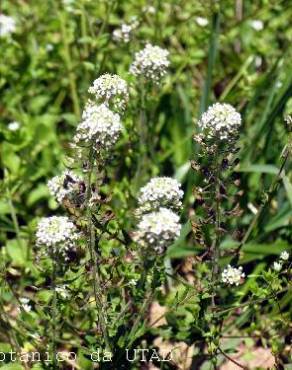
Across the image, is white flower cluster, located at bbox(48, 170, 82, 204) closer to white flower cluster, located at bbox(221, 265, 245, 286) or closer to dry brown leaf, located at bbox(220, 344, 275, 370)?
white flower cluster, located at bbox(221, 265, 245, 286)

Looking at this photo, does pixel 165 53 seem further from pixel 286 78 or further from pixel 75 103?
pixel 75 103

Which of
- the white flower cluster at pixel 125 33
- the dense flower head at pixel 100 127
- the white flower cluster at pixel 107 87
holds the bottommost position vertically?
the dense flower head at pixel 100 127

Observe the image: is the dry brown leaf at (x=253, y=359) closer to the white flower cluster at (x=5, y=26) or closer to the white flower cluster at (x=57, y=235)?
the white flower cluster at (x=57, y=235)

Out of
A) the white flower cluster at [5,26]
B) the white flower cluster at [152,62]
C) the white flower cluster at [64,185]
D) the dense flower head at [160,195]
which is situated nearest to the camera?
the dense flower head at [160,195]

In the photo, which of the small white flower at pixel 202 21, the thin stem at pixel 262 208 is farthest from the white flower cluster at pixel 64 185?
the small white flower at pixel 202 21

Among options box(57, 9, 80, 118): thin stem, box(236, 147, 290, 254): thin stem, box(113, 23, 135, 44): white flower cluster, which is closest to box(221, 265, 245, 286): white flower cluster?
box(236, 147, 290, 254): thin stem

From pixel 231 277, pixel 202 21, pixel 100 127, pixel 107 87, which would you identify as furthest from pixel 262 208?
pixel 202 21

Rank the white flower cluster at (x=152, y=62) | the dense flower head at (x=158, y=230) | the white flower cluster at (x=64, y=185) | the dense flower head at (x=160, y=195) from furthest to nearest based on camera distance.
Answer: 1. the white flower cluster at (x=152, y=62)
2. the white flower cluster at (x=64, y=185)
3. the dense flower head at (x=160, y=195)
4. the dense flower head at (x=158, y=230)
